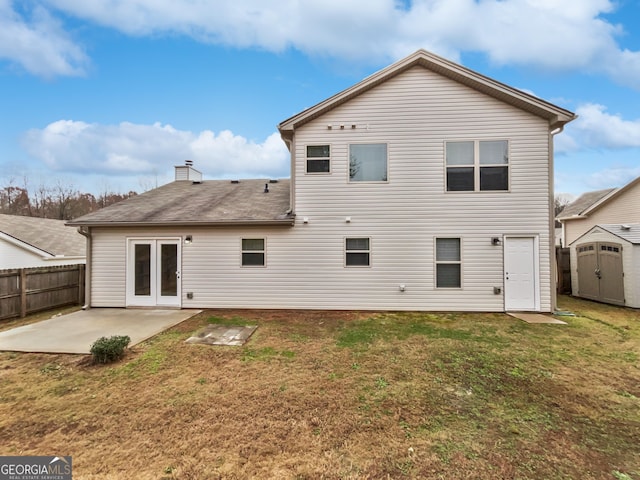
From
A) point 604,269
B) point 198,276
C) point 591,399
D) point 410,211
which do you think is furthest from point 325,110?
point 604,269

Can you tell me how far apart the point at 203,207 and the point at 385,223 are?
5.77m

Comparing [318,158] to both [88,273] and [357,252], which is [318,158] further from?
[88,273]

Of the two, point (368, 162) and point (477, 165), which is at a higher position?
point (368, 162)

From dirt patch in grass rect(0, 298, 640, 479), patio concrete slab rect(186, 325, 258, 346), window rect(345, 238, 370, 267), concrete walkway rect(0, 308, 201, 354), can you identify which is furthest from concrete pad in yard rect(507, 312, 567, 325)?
concrete walkway rect(0, 308, 201, 354)

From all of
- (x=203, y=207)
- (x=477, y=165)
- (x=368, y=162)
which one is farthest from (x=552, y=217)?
(x=203, y=207)

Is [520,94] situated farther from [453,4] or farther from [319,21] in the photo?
[319,21]

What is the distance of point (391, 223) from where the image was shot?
27.1 ft

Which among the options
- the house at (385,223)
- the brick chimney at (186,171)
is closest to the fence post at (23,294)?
the house at (385,223)

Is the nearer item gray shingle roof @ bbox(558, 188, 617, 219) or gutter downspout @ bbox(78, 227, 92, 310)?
gutter downspout @ bbox(78, 227, 92, 310)

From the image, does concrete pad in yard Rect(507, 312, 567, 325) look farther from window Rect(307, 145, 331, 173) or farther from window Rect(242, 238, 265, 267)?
window Rect(242, 238, 265, 267)

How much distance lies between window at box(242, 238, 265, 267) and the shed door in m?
11.1

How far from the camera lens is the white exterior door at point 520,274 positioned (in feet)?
26.0

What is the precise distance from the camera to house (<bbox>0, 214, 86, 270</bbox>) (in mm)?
12484

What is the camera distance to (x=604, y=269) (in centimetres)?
940
